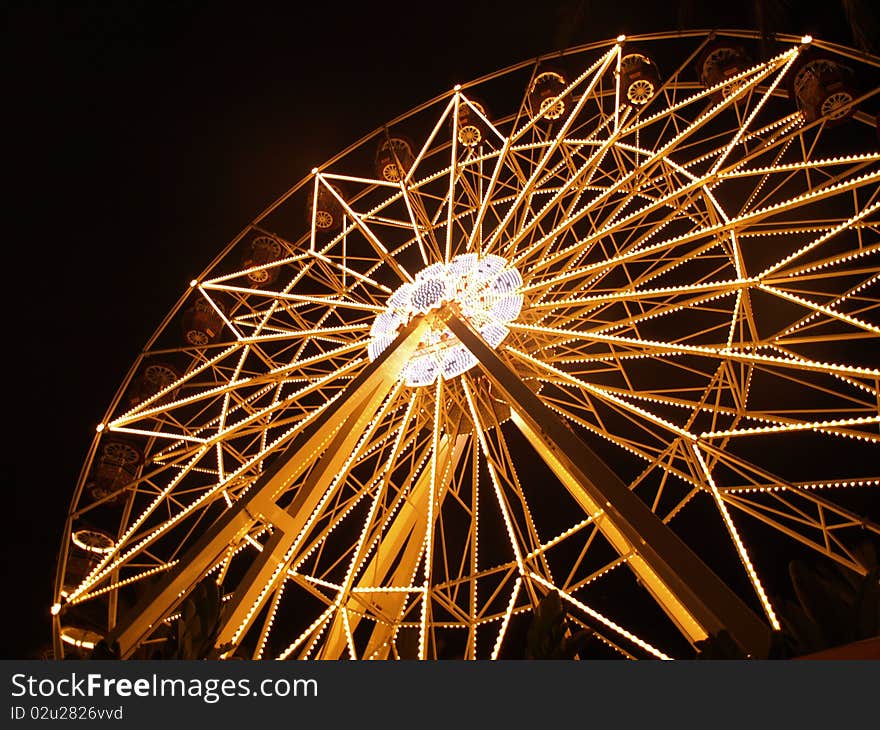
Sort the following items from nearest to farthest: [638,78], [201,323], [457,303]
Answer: [457,303]
[638,78]
[201,323]

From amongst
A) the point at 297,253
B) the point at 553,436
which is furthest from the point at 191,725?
the point at 297,253

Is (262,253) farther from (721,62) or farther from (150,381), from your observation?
(721,62)

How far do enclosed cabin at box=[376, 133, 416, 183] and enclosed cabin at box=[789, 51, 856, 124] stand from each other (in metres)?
5.44

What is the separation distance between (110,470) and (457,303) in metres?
5.70

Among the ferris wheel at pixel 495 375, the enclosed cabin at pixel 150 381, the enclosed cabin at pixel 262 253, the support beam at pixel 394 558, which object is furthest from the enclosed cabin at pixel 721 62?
the enclosed cabin at pixel 150 381

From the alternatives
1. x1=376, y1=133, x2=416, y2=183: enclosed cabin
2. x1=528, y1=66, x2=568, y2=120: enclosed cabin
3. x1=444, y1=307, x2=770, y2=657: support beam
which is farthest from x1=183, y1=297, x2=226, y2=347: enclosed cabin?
x1=444, y1=307, x2=770, y2=657: support beam

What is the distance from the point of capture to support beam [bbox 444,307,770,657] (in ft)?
16.8

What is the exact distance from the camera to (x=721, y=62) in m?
9.45

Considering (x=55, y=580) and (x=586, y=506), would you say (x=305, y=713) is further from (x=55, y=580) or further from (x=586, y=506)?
(x=55, y=580)

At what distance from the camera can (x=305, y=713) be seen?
11.6ft

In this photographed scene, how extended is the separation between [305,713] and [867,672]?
93.3 inches

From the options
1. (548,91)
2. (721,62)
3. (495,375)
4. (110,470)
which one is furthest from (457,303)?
(110,470)

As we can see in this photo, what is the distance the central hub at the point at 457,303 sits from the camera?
930 centimetres

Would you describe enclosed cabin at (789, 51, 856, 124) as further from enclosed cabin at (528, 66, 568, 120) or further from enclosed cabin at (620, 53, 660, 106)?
enclosed cabin at (528, 66, 568, 120)
